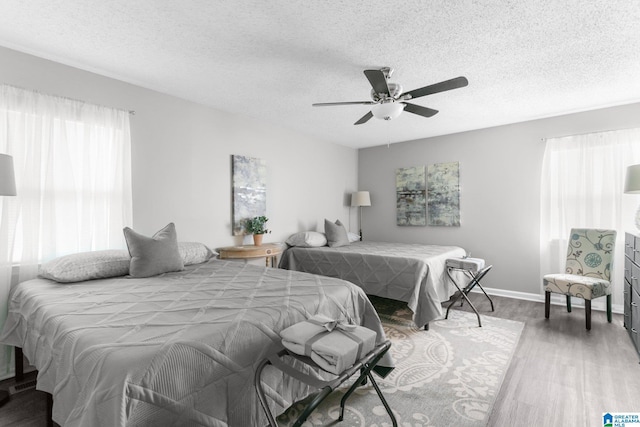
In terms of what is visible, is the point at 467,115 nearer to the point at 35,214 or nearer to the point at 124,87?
the point at 124,87

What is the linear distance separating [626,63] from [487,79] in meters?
1.10

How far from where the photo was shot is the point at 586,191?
3.98m

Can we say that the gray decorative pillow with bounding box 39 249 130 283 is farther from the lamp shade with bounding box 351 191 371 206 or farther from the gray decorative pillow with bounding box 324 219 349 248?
the lamp shade with bounding box 351 191 371 206

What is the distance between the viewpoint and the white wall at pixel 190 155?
2746 millimetres

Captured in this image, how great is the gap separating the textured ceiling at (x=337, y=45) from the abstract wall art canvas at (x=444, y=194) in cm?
160

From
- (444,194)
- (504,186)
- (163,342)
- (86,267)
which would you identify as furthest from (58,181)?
(504,186)

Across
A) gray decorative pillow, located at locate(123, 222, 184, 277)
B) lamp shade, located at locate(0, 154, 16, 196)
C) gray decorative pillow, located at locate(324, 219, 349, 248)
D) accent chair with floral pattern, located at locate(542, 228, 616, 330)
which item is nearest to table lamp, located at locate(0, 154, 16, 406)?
lamp shade, located at locate(0, 154, 16, 196)

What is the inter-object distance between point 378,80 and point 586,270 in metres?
3.39

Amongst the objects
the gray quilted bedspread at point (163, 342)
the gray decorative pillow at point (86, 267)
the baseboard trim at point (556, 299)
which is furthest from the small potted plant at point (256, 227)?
the baseboard trim at point (556, 299)

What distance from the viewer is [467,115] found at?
13.5 ft

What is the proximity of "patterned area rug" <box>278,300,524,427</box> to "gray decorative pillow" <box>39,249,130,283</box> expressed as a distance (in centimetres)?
177

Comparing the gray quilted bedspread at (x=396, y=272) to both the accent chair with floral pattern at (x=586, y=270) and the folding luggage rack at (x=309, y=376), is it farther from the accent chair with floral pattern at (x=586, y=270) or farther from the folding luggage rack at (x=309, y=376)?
the folding luggage rack at (x=309, y=376)

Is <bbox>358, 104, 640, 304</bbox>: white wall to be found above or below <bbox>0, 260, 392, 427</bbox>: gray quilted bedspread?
above

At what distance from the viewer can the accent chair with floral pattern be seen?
321 centimetres
